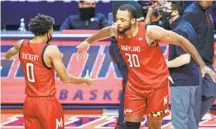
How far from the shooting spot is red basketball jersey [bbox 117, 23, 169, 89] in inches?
239

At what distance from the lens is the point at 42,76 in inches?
228

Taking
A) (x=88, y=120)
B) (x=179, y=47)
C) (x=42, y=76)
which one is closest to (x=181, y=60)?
(x=179, y=47)

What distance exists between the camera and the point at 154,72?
620 cm

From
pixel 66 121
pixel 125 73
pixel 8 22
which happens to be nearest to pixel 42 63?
pixel 125 73

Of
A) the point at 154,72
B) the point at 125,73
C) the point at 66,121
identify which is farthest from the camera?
the point at 66,121

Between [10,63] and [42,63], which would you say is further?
[10,63]

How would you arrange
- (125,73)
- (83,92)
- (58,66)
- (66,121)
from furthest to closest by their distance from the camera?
(83,92) → (66,121) → (125,73) → (58,66)

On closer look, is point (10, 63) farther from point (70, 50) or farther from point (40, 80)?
point (40, 80)

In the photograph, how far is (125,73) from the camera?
7.63m

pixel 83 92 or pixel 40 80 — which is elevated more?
pixel 40 80

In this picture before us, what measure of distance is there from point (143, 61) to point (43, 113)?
1.08 m

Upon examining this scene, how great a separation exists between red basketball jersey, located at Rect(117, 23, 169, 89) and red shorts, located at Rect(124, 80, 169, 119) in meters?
0.06

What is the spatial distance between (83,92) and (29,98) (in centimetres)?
342

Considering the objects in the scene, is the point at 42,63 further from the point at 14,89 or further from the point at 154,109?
the point at 14,89
